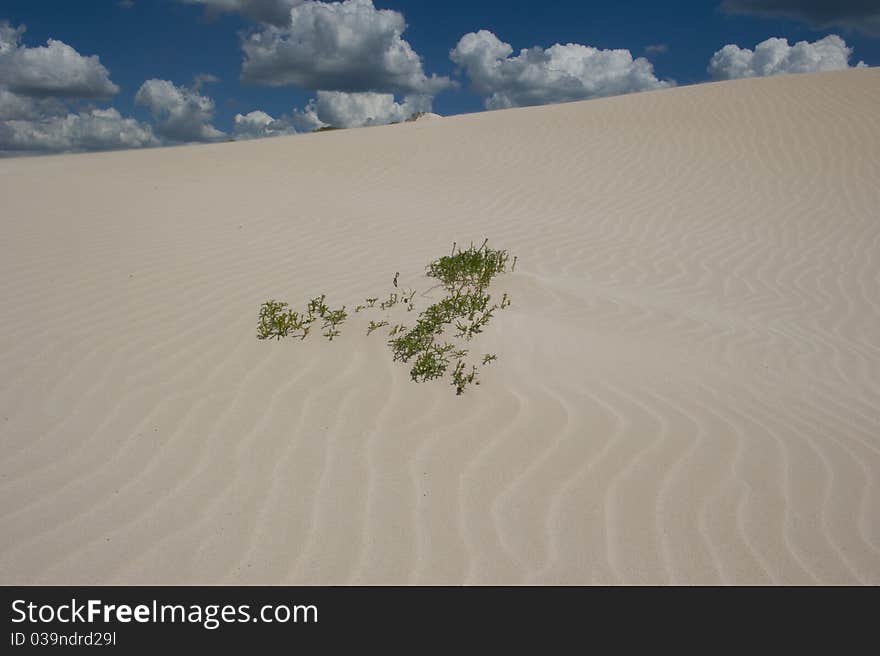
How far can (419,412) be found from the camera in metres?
3.15

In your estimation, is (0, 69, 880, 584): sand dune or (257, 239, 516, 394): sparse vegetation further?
(257, 239, 516, 394): sparse vegetation

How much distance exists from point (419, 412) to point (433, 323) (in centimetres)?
95

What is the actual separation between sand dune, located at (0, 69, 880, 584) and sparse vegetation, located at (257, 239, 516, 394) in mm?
132

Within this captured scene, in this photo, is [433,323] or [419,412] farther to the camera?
[433,323]

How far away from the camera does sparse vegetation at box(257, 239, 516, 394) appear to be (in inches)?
140

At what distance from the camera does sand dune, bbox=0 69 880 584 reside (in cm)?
227

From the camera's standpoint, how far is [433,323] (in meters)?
3.96

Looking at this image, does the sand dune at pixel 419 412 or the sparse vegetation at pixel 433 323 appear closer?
the sand dune at pixel 419 412

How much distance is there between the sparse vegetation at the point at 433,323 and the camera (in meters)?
3.55

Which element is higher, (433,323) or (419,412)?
(433,323)

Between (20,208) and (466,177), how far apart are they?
303 inches

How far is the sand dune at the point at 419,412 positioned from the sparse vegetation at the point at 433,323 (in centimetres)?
13
